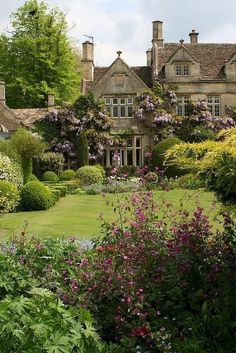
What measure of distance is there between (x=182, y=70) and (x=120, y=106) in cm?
502

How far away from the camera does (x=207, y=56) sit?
127ft

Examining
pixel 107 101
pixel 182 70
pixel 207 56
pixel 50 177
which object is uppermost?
pixel 207 56

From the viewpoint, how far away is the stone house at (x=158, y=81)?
35594mm

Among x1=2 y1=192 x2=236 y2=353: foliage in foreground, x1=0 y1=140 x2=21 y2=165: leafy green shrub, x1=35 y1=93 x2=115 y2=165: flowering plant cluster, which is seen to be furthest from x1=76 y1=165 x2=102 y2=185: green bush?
x1=2 y1=192 x2=236 y2=353: foliage in foreground

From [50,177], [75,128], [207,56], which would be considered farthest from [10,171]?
[207,56]

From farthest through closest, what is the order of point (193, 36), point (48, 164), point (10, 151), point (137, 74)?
point (193, 36) → point (137, 74) → point (48, 164) → point (10, 151)

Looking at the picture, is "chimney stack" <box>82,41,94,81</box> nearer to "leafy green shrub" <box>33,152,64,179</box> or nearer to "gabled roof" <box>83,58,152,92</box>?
"gabled roof" <box>83,58,152,92</box>

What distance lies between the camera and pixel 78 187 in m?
26.4

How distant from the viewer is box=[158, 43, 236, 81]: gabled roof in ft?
121

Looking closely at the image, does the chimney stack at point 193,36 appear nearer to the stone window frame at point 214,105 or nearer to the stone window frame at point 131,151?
the stone window frame at point 214,105

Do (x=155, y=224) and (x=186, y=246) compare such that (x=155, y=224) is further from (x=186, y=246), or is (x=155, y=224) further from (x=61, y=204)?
(x=61, y=204)

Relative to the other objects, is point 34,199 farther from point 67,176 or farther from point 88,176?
point 67,176

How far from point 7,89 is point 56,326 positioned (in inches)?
1590

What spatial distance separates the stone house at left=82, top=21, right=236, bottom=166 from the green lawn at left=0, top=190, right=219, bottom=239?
1494cm
